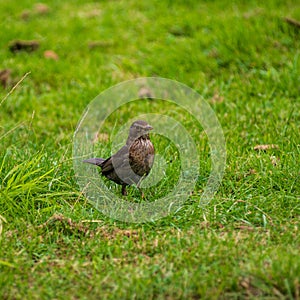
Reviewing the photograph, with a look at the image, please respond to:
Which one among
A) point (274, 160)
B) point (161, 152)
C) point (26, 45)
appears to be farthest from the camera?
point (26, 45)

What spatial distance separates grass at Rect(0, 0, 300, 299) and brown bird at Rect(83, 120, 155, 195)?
0.17m

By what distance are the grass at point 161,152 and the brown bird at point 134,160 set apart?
17 cm

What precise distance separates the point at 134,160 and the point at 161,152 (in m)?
0.83

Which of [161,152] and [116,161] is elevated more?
[116,161]

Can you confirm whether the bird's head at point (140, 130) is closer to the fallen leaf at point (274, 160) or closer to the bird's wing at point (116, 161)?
the bird's wing at point (116, 161)

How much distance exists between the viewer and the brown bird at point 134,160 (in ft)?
15.9

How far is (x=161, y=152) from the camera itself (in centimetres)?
562

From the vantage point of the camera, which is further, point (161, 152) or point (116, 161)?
point (161, 152)

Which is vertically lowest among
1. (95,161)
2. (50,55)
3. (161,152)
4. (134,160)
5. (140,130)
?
(50,55)

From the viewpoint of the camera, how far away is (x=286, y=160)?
5.12 m

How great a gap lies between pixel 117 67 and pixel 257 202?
3848mm

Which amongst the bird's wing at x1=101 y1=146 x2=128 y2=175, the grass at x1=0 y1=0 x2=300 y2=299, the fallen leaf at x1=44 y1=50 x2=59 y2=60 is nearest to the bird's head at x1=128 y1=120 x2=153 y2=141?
the bird's wing at x1=101 y1=146 x2=128 y2=175

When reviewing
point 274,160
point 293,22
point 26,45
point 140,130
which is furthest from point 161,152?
point 26,45

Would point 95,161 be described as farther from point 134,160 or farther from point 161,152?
point 161,152
